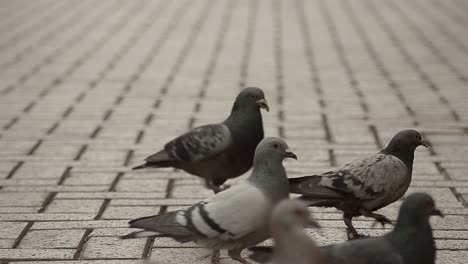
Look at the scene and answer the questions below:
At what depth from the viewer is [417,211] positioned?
3904 mm

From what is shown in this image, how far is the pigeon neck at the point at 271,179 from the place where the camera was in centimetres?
441

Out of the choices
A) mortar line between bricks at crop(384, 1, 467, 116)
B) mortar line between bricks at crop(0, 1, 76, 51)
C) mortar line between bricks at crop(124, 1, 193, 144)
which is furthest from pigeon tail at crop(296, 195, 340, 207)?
mortar line between bricks at crop(0, 1, 76, 51)

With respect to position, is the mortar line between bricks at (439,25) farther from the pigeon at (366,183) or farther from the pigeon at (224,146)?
the pigeon at (366,183)

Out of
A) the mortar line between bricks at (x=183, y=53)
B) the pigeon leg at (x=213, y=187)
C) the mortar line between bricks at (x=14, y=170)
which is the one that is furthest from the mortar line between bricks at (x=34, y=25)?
the pigeon leg at (x=213, y=187)

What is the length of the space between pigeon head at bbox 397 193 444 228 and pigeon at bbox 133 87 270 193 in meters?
1.78

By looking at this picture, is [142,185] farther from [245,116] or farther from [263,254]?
[263,254]

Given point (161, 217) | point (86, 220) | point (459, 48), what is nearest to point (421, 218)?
point (161, 217)

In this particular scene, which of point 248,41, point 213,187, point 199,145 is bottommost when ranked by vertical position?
point 248,41

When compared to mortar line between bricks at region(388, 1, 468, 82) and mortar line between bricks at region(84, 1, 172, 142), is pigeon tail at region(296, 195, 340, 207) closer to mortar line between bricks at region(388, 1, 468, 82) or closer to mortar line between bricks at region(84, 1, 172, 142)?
mortar line between bricks at region(84, 1, 172, 142)

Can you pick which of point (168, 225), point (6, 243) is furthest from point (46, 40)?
point (168, 225)

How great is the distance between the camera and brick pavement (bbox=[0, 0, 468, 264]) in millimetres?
5488

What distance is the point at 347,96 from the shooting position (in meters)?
9.11

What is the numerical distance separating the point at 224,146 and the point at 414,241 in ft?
6.40

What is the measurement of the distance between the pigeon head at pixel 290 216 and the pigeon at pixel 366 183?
51.9 inches
